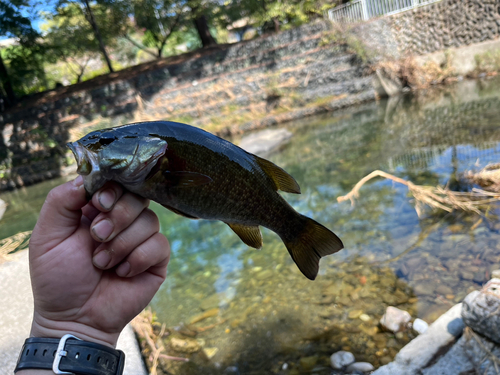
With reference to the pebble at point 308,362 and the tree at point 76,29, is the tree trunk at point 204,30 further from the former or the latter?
the pebble at point 308,362

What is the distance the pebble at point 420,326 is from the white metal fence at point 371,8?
18.4 meters

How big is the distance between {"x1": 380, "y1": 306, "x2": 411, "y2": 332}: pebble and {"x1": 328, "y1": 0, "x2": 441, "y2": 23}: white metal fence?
18.3 m

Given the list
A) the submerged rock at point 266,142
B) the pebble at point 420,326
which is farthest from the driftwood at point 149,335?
the submerged rock at point 266,142

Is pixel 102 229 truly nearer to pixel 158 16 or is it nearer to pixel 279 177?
pixel 279 177

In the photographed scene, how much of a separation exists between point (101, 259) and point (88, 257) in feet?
0.44

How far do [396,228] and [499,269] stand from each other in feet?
5.07

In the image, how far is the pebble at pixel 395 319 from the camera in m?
3.61

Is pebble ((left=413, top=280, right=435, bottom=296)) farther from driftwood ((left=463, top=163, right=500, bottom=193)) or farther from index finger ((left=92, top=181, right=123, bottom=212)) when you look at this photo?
index finger ((left=92, top=181, right=123, bottom=212))

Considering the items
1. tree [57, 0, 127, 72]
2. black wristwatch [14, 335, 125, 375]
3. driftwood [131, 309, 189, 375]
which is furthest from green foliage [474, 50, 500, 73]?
tree [57, 0, 127, 72]

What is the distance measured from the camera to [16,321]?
132 inches

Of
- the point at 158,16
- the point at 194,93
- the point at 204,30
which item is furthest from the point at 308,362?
the point at 158,16

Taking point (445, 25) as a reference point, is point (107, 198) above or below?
above

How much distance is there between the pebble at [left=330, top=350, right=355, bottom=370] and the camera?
3342mm

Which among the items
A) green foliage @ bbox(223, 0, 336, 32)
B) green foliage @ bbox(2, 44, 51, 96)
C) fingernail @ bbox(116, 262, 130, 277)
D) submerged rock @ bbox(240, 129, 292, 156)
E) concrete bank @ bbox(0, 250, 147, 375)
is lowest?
submerged rock @ bbox(240, 129, 292, 156)
